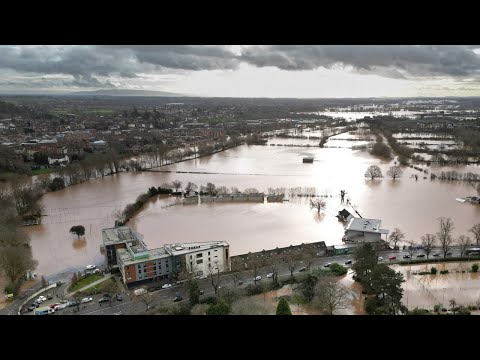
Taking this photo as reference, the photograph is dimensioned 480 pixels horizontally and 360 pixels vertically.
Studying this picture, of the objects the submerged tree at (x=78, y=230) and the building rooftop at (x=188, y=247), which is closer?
the building rooftop at (x=188, y=247)

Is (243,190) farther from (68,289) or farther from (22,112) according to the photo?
(22,112)

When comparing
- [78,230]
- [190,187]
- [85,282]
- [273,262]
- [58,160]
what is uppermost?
[58,160]

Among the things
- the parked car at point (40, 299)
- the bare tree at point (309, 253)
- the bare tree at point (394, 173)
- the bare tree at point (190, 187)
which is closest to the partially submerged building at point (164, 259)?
the parked car at point (40, 299)

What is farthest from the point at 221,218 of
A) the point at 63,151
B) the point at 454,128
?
the point at 454,128

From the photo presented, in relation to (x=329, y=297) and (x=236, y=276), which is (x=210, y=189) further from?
(x=329, y=297)

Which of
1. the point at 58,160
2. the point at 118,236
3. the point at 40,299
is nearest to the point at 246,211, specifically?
the point at 118,236

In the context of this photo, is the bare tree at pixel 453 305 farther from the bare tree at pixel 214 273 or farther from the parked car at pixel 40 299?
the parked car at pixel 40 299
